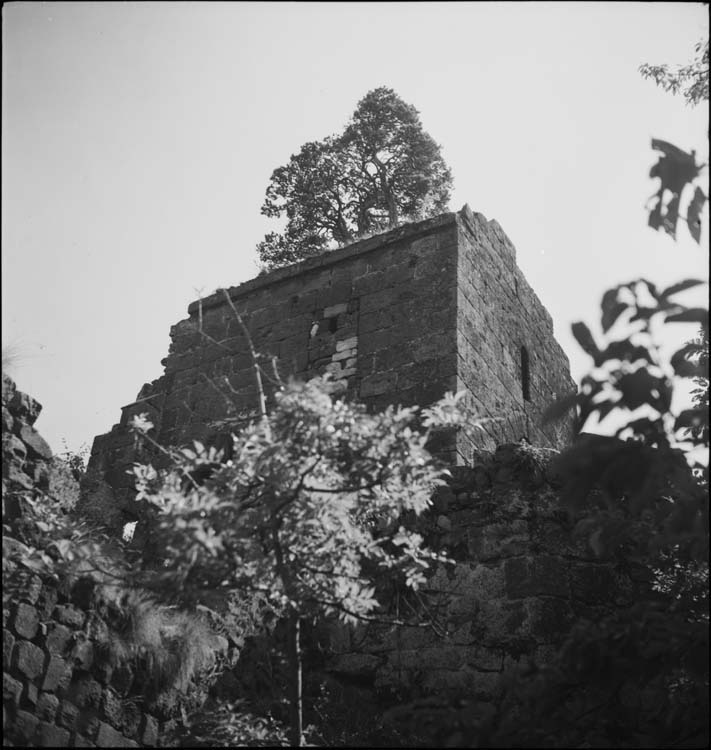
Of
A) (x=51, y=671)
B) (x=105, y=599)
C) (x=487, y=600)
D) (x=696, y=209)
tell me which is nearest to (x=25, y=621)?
(x=51, y=671)

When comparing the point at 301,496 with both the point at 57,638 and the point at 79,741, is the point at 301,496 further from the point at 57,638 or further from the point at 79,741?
the point at 79,741

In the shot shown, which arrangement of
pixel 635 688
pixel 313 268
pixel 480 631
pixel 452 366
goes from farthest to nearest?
pixel 313 268, pixel 452 366, pixel 480 631, pixel 635 688

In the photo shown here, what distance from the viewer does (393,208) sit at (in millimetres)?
15797

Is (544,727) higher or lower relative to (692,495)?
lower

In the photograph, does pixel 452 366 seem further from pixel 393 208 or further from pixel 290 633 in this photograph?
pixel 393 208

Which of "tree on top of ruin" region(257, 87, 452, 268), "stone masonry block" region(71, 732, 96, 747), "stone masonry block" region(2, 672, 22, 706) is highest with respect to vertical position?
"tree on top of ruin" region(257, 87, 452, 268)

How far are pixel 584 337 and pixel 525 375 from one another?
699 cm

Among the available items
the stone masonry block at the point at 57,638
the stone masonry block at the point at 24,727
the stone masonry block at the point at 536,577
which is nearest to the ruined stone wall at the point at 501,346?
the stone masonry block at the point at 536,577

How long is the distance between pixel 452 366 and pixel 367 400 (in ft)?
2.94

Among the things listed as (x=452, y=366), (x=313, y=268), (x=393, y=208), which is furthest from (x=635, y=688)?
(x=393, y=208)

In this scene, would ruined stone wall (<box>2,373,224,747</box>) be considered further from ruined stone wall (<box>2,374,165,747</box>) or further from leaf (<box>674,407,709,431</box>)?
leaf (<box>674,407,709,431</box>)

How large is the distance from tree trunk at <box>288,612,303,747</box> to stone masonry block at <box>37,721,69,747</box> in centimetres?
112

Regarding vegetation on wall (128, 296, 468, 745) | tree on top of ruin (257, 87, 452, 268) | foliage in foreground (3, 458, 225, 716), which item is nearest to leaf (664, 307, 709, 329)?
vegetation on wall (128, 296, 468, 745)

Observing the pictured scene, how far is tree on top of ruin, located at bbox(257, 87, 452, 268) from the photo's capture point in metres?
16.1
